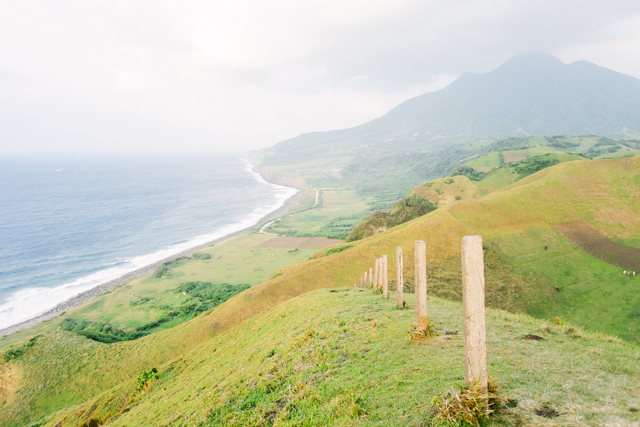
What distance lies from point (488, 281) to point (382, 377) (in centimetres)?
2241

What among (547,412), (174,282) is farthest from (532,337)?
(174,282)

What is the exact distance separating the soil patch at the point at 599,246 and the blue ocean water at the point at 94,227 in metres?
70.9

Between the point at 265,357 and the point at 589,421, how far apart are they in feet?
31.1

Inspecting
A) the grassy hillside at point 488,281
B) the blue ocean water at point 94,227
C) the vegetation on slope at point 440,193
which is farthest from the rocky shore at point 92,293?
the vegetation on slope at point 440,193

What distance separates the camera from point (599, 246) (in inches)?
1213

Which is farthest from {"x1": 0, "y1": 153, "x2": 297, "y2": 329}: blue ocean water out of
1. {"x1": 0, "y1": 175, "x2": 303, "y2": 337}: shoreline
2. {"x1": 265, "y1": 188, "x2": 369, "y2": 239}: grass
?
{"x1": 265, "y1": 188, "x2": 369, "y2": 239}: grass

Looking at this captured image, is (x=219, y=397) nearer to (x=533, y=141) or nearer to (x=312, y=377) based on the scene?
(x=312, y=377)

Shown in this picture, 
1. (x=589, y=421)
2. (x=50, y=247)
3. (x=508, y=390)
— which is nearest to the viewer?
(x=589, y=421)

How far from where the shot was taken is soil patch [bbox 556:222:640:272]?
28.6 meters

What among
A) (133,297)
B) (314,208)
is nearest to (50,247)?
(133,297)

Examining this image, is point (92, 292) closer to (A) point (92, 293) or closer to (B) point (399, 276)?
(A) point (92, 293)

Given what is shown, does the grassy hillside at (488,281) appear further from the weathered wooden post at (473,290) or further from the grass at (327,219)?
the grass at (327,219)

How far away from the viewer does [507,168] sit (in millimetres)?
73812

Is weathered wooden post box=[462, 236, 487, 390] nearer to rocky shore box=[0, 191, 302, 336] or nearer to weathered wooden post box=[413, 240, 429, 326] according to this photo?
weathered wooden post box=[413, 240, 429, 326]
